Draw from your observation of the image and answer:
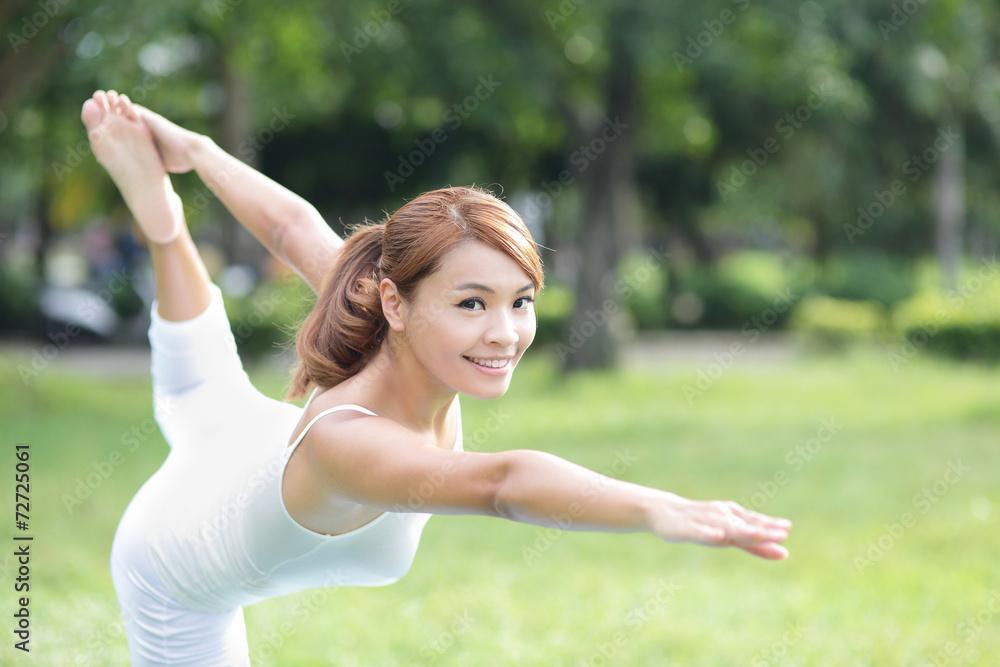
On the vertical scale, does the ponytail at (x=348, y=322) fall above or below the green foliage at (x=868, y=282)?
above

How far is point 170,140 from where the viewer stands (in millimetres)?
2734

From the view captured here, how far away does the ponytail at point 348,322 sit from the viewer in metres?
2.17

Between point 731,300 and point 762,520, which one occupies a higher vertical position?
point 762,520

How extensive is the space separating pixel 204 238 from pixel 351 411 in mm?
36335

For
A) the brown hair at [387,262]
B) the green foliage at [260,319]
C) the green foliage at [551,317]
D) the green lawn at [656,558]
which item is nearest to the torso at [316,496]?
the brown hair at [387,262]

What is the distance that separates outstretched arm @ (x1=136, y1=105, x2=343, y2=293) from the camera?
2693mm

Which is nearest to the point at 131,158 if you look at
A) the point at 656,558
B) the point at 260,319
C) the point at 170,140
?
the point at 170,140

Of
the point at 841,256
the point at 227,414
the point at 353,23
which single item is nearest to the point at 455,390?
the point at 227,414

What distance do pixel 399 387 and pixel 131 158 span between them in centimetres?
112

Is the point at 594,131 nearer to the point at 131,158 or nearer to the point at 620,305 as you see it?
the point at 620,305

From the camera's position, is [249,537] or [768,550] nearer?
[768,550]

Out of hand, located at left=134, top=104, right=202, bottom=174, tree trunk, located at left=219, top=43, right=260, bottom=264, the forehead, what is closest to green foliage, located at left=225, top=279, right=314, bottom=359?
tree trunk, located at left=219, top=43, right=260, bottom=264

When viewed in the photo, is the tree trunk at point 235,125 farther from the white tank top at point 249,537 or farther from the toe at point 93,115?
the white tank top at point 249,537

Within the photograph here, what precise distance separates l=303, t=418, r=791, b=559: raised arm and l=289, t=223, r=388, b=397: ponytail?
272 mm
